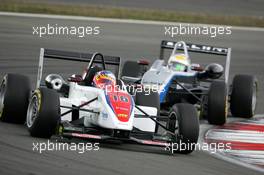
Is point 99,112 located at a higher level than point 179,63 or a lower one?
lower

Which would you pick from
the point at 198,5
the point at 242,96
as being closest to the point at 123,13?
the point at 198,5

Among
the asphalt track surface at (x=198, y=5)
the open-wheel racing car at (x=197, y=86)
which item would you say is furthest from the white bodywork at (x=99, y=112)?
the asphalt track surface at (x=198, y=5)

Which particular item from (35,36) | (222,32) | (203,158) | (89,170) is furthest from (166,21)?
(89,170)

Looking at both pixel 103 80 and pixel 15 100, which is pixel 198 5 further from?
pixel 15 100

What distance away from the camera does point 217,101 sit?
17.0 m

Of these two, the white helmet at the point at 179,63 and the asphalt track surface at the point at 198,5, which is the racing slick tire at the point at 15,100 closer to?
the white helmet at the point at 179,63

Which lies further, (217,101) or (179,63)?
(179,63)

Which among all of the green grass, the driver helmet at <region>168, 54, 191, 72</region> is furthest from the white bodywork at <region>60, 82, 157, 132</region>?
the green grass

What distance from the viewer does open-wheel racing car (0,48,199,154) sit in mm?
13242

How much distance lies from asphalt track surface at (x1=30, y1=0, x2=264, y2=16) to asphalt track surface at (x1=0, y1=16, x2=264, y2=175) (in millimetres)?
5312

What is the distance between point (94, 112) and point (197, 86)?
540cm

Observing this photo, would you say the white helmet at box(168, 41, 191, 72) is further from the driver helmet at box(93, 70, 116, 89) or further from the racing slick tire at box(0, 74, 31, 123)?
the racing slick tire at box(0, 74, 31, 123)

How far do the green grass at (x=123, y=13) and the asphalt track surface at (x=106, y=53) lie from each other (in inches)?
80.0

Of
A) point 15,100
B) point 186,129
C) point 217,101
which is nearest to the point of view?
point 186,129
